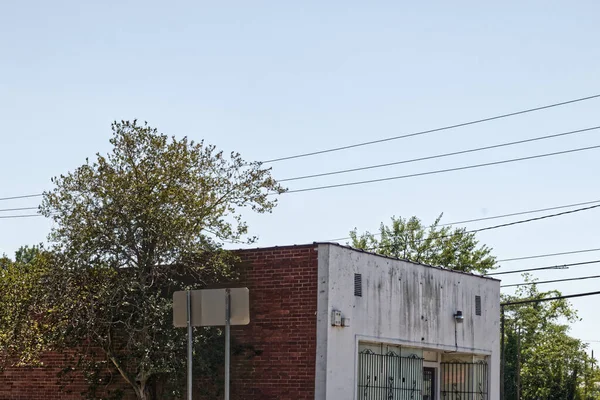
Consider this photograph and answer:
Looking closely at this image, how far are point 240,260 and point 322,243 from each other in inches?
87.1

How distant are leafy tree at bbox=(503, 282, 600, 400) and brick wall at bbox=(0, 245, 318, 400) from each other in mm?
37227

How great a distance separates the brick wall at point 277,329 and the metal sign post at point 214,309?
18.3ft

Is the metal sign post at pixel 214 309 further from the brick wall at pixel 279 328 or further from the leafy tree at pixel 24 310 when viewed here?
the leafy tree at pixel 24 310

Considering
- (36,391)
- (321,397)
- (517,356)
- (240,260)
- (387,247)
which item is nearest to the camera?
(321,397)

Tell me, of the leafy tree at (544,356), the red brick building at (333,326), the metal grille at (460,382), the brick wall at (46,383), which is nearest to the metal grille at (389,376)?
the red brick building at (333,326)

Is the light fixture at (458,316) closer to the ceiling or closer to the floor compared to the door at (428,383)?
closer to the ceiling

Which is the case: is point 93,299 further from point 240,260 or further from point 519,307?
point 519,307

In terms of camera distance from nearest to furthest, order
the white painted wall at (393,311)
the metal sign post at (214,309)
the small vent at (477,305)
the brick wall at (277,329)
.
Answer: the metal sign post at (214,309)
the white painted wall at (393,311)
the brick wall at (277,329)
the small vent at (477,305)

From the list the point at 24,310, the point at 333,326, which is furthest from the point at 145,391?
the point at 333,326

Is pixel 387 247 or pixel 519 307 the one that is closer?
pixel 387 247

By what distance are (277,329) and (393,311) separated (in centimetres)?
297

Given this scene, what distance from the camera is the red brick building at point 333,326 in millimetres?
20656

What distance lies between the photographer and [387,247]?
5294 cm

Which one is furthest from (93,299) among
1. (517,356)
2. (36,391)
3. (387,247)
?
(517,356)
